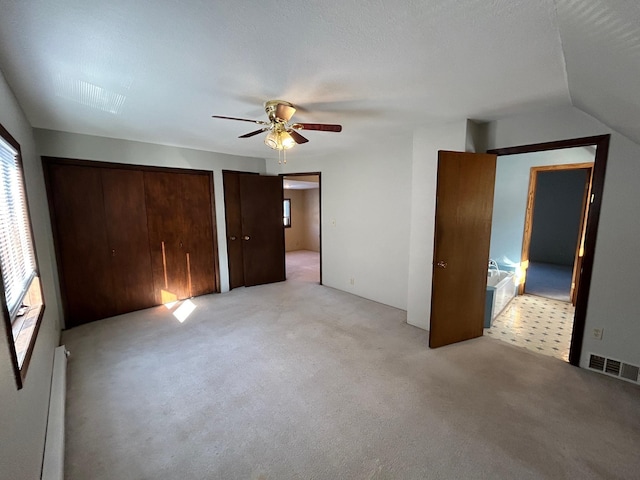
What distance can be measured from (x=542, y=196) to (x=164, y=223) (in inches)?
A: 317

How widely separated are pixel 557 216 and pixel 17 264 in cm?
882

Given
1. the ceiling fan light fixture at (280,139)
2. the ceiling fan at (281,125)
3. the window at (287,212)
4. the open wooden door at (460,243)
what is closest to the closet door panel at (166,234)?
the ceiling fan at (281,125)

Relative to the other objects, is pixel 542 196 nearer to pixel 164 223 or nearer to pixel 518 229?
pixel 518 229

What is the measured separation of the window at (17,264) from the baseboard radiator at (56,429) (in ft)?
1.72

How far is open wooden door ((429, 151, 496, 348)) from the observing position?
2547mm

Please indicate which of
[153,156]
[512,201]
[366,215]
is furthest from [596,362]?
[153,156]

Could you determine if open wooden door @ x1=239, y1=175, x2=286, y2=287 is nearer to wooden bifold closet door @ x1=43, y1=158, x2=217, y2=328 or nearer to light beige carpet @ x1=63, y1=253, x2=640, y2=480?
wooden bifold closet door @ x1=43, y1=158, x2=217, y2=328

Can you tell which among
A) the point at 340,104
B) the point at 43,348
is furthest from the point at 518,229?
the point at 43,348

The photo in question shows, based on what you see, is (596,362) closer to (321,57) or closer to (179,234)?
(321,57)

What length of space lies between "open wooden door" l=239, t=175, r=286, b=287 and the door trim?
370cm

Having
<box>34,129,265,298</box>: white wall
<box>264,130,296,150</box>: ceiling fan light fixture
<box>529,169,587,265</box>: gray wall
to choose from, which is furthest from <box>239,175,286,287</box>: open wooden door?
<box>529,169,587,265</box>: gray wall

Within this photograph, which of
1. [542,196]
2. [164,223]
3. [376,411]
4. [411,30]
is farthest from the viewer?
[542,196]

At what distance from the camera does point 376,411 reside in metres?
1.89

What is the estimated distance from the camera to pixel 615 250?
220cm
